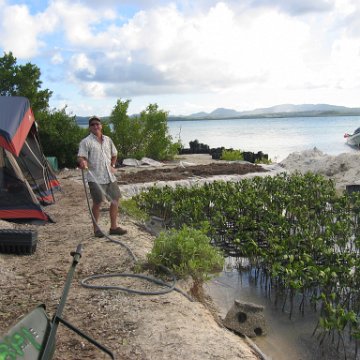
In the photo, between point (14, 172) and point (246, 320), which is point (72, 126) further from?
point (246, 320)

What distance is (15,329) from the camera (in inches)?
118

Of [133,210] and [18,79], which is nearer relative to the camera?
[133,210]

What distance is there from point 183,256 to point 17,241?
2.42 metres

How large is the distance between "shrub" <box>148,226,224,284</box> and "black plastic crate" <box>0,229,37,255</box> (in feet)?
6.11

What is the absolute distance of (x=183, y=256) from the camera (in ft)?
18.8

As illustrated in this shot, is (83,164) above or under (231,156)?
above

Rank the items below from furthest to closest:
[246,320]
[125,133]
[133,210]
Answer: [125,133]
[133,210]
[246,320]

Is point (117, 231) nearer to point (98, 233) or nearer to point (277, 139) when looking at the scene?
point (98, 233)

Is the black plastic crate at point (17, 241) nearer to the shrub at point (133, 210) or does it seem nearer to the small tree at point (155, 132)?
the shrub at point (133, 210)

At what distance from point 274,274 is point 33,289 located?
9.32 ft

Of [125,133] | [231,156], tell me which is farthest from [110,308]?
[231,156]

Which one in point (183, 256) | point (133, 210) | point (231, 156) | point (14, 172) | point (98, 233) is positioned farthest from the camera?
point (231, 156)

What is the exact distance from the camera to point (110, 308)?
4.85 m

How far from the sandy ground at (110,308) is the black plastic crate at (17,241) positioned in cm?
10
